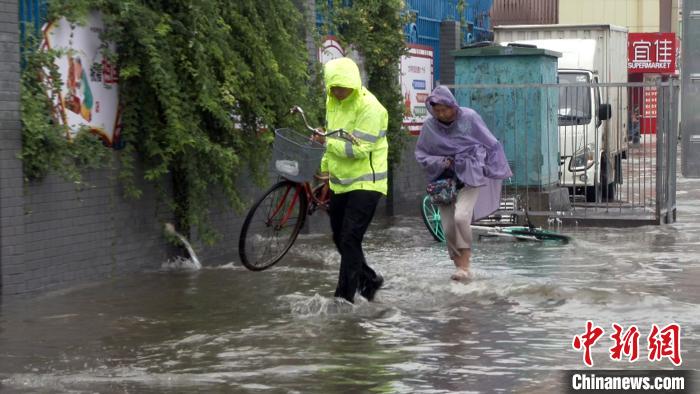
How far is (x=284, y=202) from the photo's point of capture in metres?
11.1

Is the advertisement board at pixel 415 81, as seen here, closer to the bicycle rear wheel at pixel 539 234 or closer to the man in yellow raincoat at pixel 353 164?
the bicycle rear wheel at pixel 539 234

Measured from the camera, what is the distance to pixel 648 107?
60.3 feet

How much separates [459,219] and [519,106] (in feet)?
18.8

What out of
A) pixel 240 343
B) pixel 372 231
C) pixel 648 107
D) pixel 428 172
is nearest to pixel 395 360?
pixel 240 343

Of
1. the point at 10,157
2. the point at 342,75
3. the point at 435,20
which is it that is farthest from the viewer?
the point at 435,20

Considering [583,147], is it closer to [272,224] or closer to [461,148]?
[461,148]

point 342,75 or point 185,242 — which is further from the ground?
point 342,75

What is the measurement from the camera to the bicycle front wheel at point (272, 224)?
1086 centimetres

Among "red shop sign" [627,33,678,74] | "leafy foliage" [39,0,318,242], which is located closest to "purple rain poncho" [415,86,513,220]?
"leafy foliage" [39,0,318,242]

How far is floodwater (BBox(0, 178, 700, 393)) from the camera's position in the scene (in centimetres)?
746

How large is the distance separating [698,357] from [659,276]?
3806 mm

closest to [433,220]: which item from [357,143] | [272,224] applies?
[272,224]

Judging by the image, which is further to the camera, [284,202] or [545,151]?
[545,151]

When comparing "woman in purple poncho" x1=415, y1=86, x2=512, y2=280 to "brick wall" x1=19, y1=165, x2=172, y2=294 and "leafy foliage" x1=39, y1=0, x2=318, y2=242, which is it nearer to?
"leafy foliage" x1=39, y1=0, x2=318, y2=242
